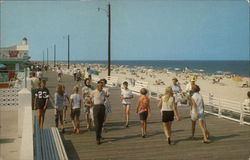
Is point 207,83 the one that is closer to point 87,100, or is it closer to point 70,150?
point 87,100

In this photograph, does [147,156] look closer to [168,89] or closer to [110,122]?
[168,89]

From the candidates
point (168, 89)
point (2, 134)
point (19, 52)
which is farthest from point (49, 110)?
point (19, 52)

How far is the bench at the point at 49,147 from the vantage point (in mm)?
6441

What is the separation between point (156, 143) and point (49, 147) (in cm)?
275

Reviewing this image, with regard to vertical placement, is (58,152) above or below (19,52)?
below

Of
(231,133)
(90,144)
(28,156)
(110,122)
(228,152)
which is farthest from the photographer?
(110,122)

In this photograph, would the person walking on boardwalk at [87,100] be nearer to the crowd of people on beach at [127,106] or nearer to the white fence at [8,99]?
the crowd of people on beach at [127,106]

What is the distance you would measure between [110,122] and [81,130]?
5.19ft

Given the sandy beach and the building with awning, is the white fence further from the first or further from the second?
the building with awning

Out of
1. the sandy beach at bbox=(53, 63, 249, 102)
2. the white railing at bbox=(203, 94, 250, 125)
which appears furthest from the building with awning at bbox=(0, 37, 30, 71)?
the white railing at bbox=(203, 94, 250, 125)

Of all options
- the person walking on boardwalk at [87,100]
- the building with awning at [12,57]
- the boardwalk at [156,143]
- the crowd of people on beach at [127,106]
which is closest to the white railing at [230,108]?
the boardwalk at [156,143]

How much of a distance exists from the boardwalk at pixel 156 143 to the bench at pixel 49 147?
1.02 feet

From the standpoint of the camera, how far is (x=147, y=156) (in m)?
7.20

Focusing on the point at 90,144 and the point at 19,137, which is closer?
the point at 90,144
